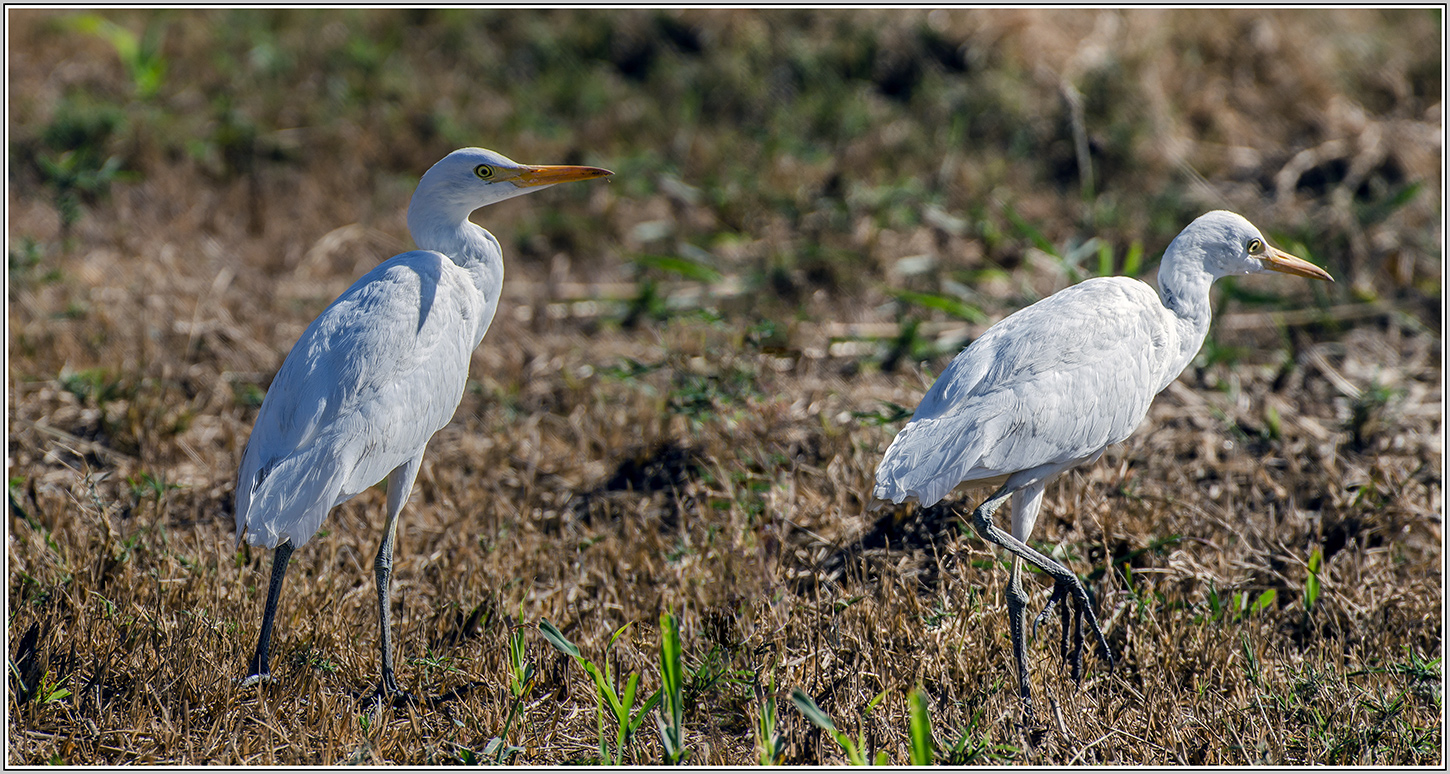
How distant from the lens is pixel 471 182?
379cm

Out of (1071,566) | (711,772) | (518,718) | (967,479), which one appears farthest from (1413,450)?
(518,718)

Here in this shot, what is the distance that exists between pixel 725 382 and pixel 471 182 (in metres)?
1.69

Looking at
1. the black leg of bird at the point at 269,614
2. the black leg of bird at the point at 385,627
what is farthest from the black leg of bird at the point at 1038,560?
the black leg of bird at the point at 269,614

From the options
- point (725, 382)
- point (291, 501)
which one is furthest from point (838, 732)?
point (725, 382)

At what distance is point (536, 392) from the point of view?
5629mm

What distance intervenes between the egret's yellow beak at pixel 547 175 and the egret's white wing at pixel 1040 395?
136 centimetres

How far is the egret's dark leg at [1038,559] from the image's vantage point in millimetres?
3590

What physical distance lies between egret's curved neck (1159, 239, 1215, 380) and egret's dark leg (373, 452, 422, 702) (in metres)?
2.64

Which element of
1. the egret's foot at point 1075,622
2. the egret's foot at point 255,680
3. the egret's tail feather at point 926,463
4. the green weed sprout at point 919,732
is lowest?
the egret's foot at point 1075,622

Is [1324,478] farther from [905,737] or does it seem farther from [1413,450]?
[905,737]

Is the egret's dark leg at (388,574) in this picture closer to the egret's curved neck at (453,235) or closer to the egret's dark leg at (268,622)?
the egret's dark leg at (268,622)

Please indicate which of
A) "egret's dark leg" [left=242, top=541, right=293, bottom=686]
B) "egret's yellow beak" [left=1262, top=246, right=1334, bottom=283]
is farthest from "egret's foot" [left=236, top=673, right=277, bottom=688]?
"egret's yellow beak" [left=1262, top=246, right=1334, bottom=283]

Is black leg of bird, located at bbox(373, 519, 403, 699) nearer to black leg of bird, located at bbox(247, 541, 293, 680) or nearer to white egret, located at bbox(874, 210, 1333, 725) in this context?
black leg of bird, located at bbox(247, 541, 293, 680)

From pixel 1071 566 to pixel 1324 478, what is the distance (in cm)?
131
